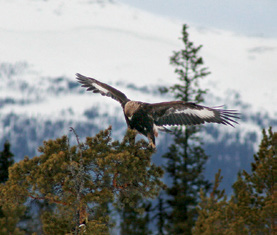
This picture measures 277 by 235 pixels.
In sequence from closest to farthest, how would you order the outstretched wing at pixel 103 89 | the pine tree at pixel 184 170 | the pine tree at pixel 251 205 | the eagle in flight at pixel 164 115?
the eagle in flight at pixel 164 115 → the outstretched wing at pixel 103 89 → the pine tree at pixel 251 205 → the pine tree at pixel 184 170

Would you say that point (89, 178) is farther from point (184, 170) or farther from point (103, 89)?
point (184, 170)

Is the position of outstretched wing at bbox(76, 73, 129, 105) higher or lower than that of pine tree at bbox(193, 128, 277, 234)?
higher

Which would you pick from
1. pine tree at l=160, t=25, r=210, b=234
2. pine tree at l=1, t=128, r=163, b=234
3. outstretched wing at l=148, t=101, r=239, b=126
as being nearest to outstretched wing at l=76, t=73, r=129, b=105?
outstretched wing at l=148, t=101, r=239, b=126

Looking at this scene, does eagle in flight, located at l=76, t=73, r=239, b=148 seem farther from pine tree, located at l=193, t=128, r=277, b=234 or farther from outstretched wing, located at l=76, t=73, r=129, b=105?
pine tree, located at l=193, t=128, r=277, b=234

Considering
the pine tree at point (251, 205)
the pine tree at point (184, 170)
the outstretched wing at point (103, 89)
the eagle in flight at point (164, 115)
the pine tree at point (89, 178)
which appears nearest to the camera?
the pine tree at point (89, 178)

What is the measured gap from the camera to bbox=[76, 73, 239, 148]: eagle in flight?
51.1 feet

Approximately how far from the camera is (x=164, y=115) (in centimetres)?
1645

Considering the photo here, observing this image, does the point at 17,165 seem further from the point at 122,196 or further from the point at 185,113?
the point at 185,113

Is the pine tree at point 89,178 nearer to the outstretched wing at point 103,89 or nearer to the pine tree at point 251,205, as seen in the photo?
the outstretched wing at point 103,89

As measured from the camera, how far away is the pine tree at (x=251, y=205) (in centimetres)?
1847

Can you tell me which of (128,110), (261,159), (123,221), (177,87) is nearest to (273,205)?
(261,159)

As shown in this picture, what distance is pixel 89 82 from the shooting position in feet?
63.6

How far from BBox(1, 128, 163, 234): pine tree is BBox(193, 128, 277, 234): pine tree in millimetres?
5317

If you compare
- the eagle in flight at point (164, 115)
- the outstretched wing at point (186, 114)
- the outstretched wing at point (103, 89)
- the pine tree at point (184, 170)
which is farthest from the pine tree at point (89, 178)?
the pine tree at point (184, 170)
